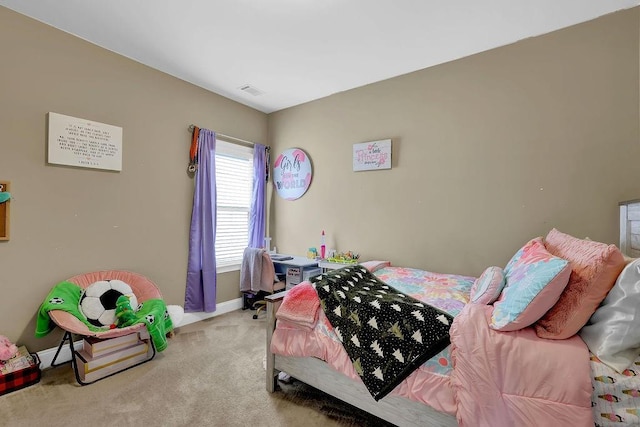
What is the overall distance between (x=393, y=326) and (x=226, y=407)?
1.19 meters

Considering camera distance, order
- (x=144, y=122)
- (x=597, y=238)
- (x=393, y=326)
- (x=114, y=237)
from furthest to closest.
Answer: (x=144, y=122) → (x=114, y=237) → (x=597, y=238) → (x=393, y=326)

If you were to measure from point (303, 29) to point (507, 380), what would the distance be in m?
2.54

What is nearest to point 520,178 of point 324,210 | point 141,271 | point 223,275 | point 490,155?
point 490,155

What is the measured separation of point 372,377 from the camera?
151 centimetres

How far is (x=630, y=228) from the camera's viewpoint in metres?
1.89

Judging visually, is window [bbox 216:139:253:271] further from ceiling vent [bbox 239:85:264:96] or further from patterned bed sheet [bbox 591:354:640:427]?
patterned bed sheet [bbox 591:354:640:427]

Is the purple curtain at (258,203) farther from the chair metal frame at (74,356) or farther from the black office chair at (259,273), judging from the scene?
the chair metal frame at (74,356)

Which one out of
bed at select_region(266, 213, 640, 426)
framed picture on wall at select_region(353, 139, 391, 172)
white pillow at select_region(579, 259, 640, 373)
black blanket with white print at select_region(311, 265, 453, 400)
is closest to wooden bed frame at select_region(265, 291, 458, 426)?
bed at select_region(266, 213, 640, 426)

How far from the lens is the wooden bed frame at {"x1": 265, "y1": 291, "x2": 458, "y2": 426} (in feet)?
4.75

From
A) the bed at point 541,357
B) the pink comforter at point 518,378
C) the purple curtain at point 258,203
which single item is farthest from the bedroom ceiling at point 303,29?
the pink comforter at point 518,378

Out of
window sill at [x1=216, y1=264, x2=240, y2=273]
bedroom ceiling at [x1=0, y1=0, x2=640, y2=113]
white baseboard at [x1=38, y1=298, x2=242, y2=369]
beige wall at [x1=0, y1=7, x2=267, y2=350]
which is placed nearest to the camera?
bedroom ceiling at [x1=0, y1=0, x2=640, y2=113]

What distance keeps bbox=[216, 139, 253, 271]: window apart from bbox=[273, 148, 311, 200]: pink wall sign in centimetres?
37

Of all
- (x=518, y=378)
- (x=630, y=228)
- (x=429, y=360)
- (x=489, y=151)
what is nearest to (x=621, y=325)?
(x=518, y=378)

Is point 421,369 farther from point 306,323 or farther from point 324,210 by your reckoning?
point 324,210
